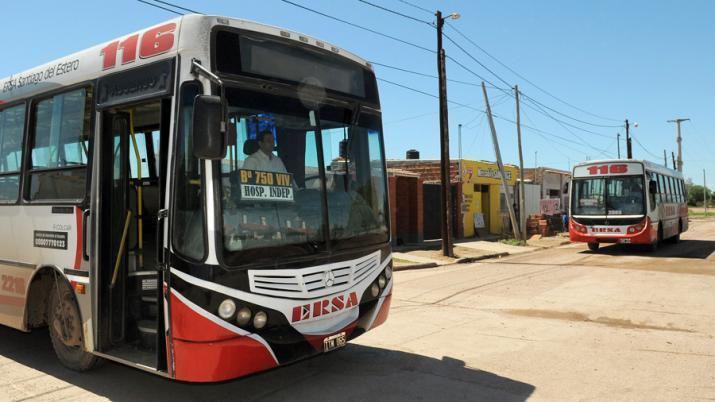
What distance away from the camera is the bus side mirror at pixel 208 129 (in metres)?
3.88

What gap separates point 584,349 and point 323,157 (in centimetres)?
391

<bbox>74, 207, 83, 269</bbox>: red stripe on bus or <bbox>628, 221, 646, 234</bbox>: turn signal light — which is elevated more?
<bbox>74, 207, 83, 269</bbox>: red stripe on bus

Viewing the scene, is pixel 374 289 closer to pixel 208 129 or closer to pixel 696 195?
pixel 208 129

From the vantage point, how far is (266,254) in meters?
4.29

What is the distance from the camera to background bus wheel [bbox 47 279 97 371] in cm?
523

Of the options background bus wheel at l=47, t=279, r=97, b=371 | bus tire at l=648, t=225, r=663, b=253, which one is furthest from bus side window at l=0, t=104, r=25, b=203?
bus tire at l=648, t=225, r=663, b=253

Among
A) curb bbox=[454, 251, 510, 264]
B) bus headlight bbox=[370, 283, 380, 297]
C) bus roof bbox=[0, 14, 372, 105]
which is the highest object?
bus roof bbox=[0, 14, 372, 105]

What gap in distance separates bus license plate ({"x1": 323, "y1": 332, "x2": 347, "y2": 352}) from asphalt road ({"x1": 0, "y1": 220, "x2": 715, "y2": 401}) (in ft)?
1.43

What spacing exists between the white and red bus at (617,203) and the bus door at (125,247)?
17.3m

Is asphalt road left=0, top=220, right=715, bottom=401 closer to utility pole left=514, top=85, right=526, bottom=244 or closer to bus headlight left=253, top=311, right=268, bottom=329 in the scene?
bus headlight left=253, top=311, right=268, bottom=329

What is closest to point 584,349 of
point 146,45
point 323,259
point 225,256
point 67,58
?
point 323,259

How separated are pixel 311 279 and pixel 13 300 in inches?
140

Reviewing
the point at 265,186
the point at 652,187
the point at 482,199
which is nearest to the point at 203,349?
the point at 265,186

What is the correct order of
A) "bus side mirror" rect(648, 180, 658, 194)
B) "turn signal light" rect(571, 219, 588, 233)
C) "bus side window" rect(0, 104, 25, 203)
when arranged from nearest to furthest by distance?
"bus side window" rect(0, 104, 25, 203)
"bus side mirror" rect(648, 180, 658, 194)
"turn signal light" rect(571, 219, 588, 233)
